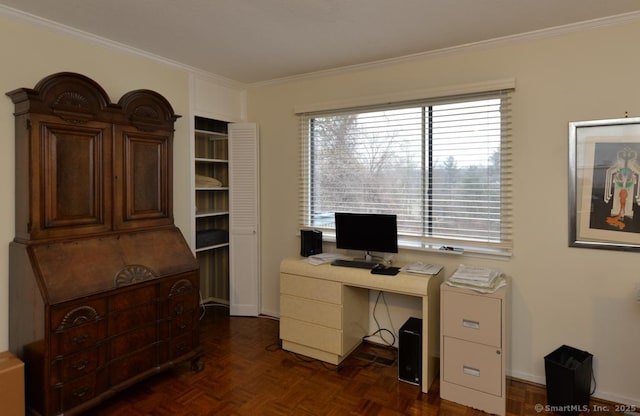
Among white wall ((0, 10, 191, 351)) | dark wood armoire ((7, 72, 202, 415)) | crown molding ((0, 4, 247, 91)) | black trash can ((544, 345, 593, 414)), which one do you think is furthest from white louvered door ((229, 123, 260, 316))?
black trash can ((544, 345, 593, 414))

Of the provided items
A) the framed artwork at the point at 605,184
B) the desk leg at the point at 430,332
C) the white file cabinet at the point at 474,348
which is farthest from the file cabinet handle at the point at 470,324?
the framed artwork at the point at 605,184

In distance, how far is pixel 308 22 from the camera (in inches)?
102

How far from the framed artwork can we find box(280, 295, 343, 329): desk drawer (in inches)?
71.5

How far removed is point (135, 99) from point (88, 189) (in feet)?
2.45

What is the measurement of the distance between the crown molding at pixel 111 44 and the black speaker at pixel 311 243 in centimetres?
182

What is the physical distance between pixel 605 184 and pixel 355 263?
187cm

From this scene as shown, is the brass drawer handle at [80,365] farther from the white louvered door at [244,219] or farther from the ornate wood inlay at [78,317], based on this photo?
the white louvered door at [244,219]

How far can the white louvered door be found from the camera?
404cm

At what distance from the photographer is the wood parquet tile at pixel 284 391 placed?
246 cm

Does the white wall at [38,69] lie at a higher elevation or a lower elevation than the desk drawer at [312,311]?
higher

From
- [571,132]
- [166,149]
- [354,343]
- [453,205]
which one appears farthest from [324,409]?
[571,132]

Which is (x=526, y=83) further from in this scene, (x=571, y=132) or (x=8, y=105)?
(x=8, y=105)

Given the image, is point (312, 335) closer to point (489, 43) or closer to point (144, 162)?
point (144, 162)

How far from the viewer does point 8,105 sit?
242 cm
